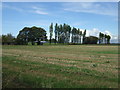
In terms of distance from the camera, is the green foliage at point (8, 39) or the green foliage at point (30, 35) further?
the green foliage at point (30, 35)

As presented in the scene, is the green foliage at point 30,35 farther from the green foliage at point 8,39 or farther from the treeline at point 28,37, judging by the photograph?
the green foliage at point 8,39

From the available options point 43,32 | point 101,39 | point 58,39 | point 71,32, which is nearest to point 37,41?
point 43,32

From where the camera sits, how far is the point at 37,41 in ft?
319

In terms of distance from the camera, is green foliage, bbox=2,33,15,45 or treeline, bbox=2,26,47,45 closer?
green foliage, bbox=2,33,15,45

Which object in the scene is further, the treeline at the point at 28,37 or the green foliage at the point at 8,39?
the treeline at the point at 28,37

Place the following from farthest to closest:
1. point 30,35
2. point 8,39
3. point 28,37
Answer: point 30,35 < point 28,37 < point 8,39

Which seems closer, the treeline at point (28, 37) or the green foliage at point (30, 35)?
the treeline at point (28, 37)

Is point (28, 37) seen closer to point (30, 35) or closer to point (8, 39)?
point (30, 35)

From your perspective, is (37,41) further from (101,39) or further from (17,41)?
(101,39)

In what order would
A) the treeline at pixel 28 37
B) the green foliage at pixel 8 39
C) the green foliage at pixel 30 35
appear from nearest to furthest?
the green foliage at pixel 8 39 < the treeline at pixel 28 37 < the green foliage at pixel 30 35

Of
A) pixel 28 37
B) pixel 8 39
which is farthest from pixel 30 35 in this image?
pixel 8 39

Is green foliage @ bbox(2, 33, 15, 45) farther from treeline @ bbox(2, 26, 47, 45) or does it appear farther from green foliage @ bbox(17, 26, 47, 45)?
green foliage @ bbox(17, 26, 47, 45)

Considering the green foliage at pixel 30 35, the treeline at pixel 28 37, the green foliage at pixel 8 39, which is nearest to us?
the green foliage at pixel 8 39

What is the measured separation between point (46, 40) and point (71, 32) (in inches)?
763
